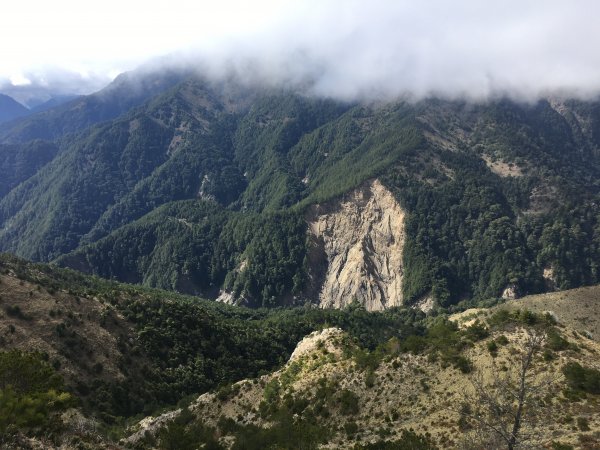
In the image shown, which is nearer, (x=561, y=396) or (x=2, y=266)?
(x=561, y=396)

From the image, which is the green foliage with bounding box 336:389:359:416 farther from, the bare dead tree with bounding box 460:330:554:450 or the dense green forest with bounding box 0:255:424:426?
the dense green forest with bounding box 0:255:424:426

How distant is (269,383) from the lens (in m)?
64.5

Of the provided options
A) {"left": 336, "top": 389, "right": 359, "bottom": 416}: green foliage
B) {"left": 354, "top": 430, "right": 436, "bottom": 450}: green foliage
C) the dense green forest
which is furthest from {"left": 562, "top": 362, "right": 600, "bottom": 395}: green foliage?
the dense green forest

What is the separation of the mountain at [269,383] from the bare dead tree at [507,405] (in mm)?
237

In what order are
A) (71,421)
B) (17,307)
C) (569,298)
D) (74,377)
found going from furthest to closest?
(569,298)
(17,307)
(74,377)
(71,421)

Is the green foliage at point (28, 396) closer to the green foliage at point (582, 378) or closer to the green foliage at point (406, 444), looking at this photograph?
the green foliage at point (406, 444)

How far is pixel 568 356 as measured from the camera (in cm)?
4791

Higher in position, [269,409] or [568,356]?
[568,356]

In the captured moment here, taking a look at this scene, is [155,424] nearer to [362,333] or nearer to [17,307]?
[17,307]

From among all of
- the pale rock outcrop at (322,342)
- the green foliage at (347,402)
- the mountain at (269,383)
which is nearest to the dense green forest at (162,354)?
the mountain at (269,383)

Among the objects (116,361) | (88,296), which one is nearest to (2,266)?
(88,296)

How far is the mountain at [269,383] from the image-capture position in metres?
37.9

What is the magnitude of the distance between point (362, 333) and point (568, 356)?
123 m

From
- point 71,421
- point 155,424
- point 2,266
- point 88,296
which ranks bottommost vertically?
point 155,424
